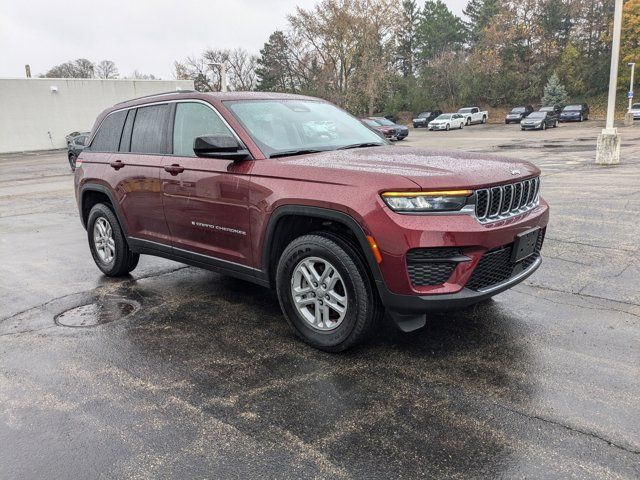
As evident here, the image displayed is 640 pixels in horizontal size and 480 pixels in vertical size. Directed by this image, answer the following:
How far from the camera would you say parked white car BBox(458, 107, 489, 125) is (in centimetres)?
4977

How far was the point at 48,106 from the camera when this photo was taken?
41.4 meters

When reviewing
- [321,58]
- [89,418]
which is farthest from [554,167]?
[321,58]

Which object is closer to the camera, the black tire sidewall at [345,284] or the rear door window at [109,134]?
the black tire sidewall at [345,284]

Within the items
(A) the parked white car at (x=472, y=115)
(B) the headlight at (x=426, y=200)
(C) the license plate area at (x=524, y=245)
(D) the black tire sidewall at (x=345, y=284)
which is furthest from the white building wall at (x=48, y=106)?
(B) the headlight at (x=426, y=200)

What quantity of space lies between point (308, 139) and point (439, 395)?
2358mm

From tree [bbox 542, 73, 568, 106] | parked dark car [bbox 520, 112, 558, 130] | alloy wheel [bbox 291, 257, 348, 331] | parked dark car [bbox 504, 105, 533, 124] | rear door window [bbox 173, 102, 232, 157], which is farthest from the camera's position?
tree [bbox 542, 73, 568, 106]

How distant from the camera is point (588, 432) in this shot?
2.79m

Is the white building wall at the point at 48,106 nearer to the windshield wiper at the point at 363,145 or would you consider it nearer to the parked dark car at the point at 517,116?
the parked dark car at the point at 517,116

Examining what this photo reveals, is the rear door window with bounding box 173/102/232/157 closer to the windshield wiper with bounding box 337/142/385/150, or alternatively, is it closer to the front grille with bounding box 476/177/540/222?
the windshield wiper with bounding box 337/142/385/150

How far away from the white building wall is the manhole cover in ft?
125

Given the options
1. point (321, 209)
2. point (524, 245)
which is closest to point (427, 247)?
point (321, 209)

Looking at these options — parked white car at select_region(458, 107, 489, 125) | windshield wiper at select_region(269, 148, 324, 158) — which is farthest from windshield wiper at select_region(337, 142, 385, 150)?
parked white car at select_region(458, 107, 489, 125)

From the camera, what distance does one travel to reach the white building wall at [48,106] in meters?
39.4

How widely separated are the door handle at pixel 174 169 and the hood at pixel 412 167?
114cm
